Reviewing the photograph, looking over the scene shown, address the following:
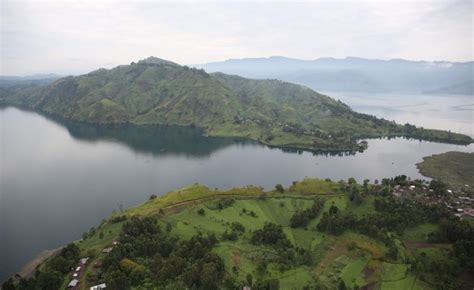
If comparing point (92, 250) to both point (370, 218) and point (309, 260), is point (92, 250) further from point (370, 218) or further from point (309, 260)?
point (370, 218)

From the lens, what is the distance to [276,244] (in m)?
72.9

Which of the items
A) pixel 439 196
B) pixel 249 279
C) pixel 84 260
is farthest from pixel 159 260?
pixel 439 196

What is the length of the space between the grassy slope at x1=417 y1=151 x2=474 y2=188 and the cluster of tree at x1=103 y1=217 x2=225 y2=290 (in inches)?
3827

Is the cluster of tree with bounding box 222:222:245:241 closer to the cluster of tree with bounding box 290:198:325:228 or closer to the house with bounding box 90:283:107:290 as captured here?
the cluster of tree with bounding box 290:198:325:228

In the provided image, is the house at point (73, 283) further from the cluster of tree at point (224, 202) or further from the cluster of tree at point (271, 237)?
the cluster of tree at point (224, 202)

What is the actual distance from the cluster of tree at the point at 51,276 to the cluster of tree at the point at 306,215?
151 feet

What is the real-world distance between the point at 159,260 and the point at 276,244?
24.1 metres

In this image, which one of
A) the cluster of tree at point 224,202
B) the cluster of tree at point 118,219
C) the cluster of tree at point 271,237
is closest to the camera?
the cluster of tree at point 271,237

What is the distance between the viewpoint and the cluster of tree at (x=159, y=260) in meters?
57.6

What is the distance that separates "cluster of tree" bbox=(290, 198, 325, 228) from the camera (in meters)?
82.1

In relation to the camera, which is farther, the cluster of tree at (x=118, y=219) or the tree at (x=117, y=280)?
the cluster of tree at (x=118, y=219)

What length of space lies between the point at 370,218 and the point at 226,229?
106 feet

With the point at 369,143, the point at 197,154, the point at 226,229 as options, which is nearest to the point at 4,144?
the point at 197,154

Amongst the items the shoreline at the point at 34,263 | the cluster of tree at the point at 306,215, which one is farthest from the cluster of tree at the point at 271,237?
the shoreline at the point at 34,263
